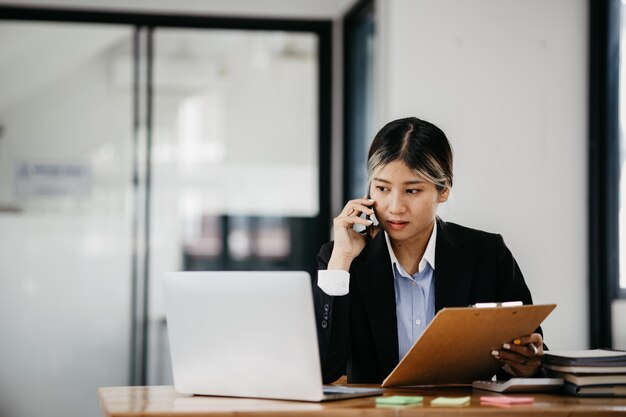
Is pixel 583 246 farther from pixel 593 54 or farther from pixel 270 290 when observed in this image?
pixel 270 290

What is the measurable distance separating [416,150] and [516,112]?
6.28 feet

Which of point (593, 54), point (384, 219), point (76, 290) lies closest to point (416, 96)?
point (593, 54)

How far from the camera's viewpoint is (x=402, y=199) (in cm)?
261

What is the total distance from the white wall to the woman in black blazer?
1640 mm

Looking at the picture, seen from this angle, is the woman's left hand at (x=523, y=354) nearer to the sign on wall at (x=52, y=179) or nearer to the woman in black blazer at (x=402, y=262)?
the woman in black blazer at (x=402, y=262)

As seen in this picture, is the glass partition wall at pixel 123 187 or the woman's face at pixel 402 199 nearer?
the woman's face at pixel 402 199

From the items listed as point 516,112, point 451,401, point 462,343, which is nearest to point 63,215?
point 516,112

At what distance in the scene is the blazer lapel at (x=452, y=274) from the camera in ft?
8.56

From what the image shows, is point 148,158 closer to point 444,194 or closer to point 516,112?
point 516,112

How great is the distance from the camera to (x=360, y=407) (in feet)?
6.36

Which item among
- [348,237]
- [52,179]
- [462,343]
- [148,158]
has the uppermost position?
[148,158]

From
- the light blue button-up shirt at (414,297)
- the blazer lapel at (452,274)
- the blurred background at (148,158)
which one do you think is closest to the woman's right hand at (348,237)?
the light blue button-up shirt at (414,297)

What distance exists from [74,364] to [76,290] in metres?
0.40

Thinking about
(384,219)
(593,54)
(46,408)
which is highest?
(593,54)
